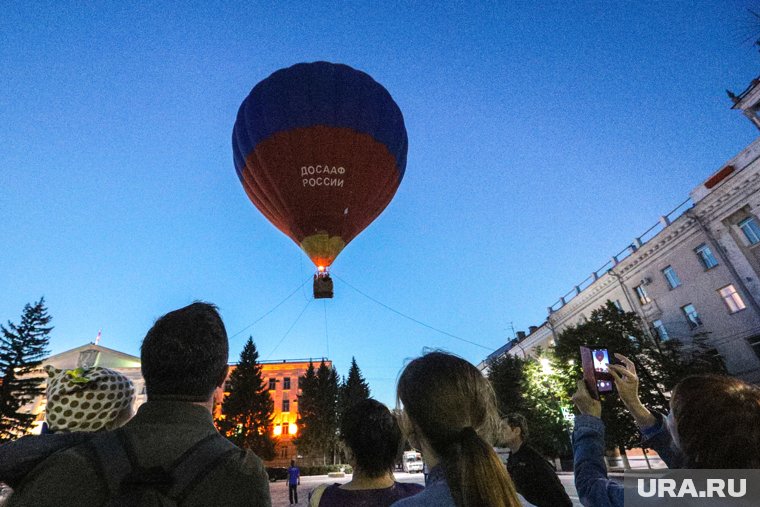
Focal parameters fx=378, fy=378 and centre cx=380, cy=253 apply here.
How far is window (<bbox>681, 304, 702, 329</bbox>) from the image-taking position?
21609mm

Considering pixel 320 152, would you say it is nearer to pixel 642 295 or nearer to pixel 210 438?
pixel 210 438

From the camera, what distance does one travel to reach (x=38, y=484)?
1.20 meters

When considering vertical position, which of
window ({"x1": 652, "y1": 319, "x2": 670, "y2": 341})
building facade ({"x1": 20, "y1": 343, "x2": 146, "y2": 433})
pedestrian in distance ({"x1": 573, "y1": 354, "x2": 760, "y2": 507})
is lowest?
pedestrian in distance ({"x1": 573, "y1": 354, "x2": 760, "y2": 507})

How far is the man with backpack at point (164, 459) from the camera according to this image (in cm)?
120

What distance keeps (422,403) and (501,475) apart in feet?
1.26

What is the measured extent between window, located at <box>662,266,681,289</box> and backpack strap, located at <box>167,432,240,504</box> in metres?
28.1

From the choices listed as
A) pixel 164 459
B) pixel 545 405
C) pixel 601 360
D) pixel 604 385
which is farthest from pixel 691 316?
pixel 164 459

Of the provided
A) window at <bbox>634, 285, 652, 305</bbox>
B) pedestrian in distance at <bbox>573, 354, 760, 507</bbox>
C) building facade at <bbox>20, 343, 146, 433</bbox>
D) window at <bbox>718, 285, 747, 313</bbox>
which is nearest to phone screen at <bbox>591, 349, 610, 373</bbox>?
pedestrian in distance at <bbox>573, 354, 760, 507</bbox>

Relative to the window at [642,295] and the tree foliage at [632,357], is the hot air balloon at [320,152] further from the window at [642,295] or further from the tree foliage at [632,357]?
the window at [642,295]

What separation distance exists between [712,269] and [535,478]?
77.6ft

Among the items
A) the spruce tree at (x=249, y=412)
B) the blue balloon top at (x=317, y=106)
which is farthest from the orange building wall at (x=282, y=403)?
the blue balloon top at (x=317, y=106)

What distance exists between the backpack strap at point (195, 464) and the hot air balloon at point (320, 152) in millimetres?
10850

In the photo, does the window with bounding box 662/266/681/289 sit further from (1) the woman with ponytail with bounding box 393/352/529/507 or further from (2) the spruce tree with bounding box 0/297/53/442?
(2) the spruce tree with bounding box 0/297/53/442

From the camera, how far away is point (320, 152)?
11.7 meters
